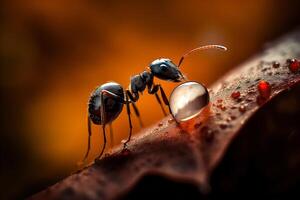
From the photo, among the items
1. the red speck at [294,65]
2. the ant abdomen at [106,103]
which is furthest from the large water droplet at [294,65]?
the ant abdomen at [106,103]

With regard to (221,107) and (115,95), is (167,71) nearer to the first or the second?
(115,95)

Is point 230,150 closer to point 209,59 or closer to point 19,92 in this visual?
point 19,92

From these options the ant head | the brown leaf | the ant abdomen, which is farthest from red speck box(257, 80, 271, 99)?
the ant abdomen

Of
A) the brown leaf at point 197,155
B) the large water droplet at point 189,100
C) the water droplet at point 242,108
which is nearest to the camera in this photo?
the brown leaf at point 197,155

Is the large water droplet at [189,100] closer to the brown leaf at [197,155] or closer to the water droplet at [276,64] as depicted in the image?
the brown leaf at [197,155]

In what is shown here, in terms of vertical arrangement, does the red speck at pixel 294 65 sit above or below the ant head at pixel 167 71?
below

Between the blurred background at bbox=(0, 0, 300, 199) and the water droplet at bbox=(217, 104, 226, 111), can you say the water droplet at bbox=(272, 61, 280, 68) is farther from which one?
the blurred background at bbox=(0, 0, 300, 199)
